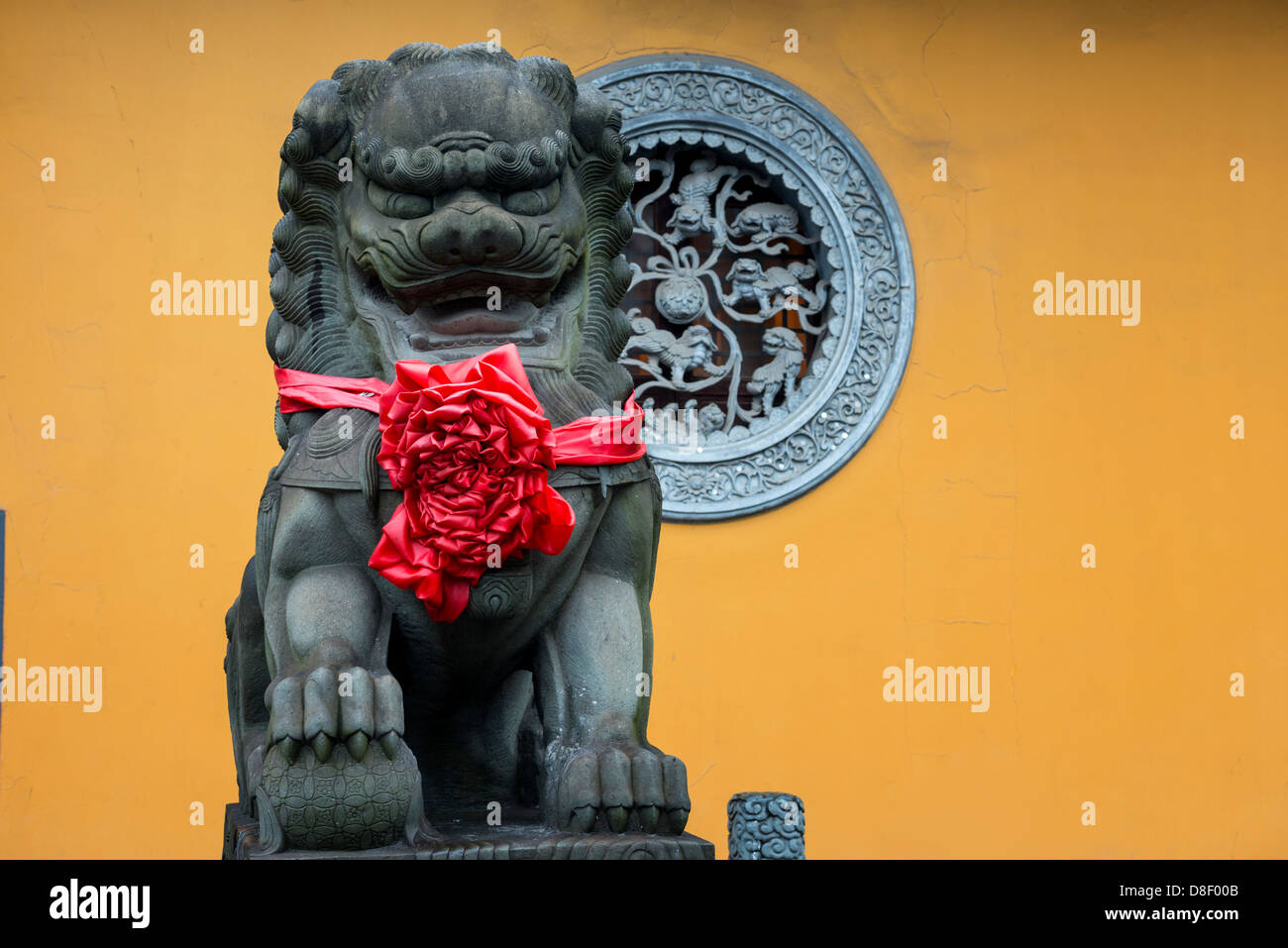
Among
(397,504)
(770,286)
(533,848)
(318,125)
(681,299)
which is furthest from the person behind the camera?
(770,286)

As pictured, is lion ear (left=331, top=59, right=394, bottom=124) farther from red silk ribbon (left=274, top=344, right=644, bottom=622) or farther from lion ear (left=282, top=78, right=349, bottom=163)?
red silk ribbon (left=274, top=344, right=644, bottom=622)

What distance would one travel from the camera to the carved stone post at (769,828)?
8.61ft

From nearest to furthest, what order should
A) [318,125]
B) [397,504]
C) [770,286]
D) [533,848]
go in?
1. [533,848]
2. [397,504]
3. [318,125]
4. [770,286]

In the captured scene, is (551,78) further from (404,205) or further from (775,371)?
(775,371)

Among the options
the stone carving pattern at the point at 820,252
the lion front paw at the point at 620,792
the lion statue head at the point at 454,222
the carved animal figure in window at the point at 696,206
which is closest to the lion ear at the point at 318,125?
the lion statue head at the point at 454,222

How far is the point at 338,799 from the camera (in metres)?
2.29

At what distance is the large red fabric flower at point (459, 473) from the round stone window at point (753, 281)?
2.80 meters

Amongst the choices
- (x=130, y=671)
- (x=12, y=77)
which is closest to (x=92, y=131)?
(x=12, y=77)

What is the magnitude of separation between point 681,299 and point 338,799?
3.12 meters

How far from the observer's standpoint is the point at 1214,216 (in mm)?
5441

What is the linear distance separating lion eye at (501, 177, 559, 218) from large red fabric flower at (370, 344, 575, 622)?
0.82 ft

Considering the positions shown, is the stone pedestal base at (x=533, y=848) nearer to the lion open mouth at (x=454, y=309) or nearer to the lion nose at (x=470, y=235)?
the lion open mouth at (x=454, y=309)

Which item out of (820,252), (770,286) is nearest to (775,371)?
(770,286)

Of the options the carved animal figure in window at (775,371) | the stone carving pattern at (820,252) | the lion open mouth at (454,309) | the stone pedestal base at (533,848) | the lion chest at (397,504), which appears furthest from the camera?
the carved animal figure in window at (775,371)
